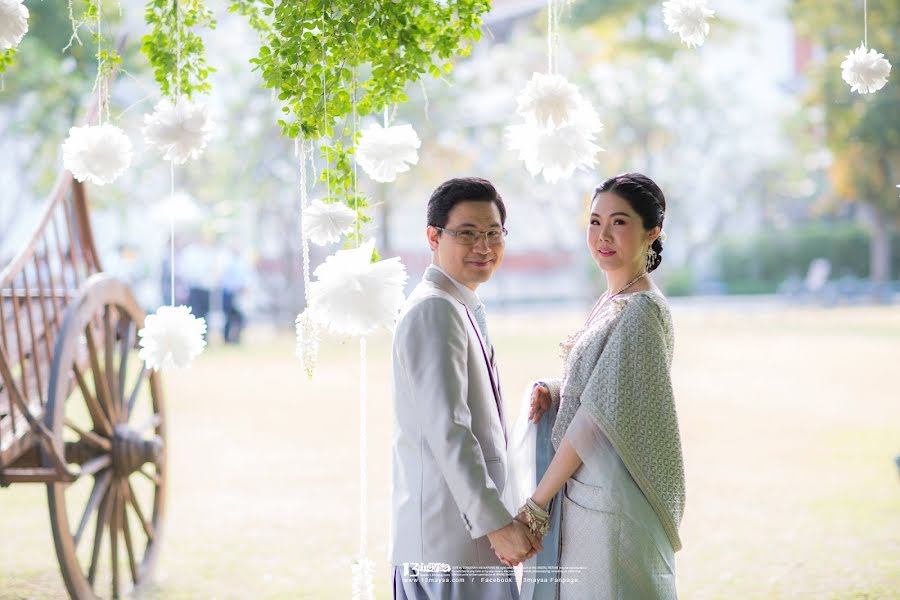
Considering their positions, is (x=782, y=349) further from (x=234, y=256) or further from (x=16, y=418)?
(x=16, y=418)

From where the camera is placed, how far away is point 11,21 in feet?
6.57

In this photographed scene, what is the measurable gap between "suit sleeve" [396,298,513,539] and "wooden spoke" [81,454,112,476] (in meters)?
1.36

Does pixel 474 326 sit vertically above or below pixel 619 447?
above

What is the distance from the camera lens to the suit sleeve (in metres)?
1.72

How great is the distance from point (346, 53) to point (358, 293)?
517 mm

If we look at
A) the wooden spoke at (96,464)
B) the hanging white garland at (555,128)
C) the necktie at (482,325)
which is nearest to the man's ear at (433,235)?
the necktie at (482,325)

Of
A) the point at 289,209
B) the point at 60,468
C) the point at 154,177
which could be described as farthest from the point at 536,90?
the point at 154,177

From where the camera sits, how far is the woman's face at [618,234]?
6.06 ft

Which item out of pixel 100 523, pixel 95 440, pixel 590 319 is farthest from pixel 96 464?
pixel 590 319

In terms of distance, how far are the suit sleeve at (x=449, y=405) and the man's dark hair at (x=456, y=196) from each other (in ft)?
0.59

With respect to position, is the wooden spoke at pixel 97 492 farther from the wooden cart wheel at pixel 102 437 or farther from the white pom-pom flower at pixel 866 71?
the white pom-pom flower at pixel 866 71

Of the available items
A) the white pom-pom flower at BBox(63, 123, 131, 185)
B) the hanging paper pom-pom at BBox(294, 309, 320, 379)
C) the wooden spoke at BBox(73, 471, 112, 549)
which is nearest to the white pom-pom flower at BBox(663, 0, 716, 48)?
the hanging paper pom-pom at BBox(294, 309, 320, 379)

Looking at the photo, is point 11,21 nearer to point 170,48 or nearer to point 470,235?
point 170,48

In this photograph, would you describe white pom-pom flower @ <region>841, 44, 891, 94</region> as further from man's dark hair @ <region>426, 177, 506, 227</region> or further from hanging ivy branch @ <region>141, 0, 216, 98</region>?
hanging ivy branch @ <region>141, 0, 216, 98</region>
